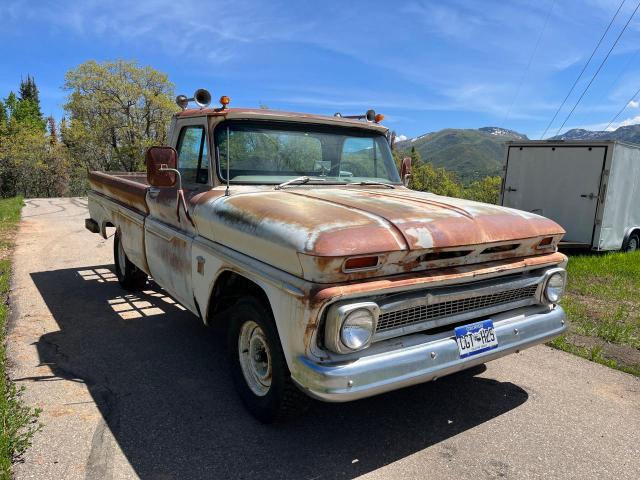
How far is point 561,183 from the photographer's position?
10352 mm

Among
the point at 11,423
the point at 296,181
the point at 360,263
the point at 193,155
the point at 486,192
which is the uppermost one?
the point at 193,155

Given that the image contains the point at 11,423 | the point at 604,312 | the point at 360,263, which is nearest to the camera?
the point at 360,263

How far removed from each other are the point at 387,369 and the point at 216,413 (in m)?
1.43

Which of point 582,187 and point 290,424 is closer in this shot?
point 290,424

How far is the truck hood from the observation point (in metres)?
2.53

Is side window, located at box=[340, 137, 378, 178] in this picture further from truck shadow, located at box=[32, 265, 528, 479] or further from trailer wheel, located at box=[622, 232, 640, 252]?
trailer wheel, located at box=[622, 232, 640, 252]

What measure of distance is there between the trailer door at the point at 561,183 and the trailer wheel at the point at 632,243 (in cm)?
175

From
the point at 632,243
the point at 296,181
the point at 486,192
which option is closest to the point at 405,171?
the point at 296,181

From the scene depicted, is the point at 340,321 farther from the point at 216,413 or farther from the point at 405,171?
the point at 405,171

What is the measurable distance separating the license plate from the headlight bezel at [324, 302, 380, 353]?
2.20 feet

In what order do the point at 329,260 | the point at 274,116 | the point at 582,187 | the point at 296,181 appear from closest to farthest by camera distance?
the point at 329,260 → the point at 296,181 → the point at 274,116 → the point at 582,187

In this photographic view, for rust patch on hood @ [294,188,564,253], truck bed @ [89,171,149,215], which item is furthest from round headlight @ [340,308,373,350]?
truck bed @ [89,171,149,215]

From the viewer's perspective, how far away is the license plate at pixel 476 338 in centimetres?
288

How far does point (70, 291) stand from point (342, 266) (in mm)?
5258
